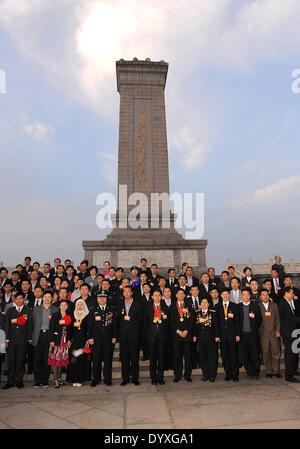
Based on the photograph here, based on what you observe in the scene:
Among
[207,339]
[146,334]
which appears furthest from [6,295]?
[207,339]

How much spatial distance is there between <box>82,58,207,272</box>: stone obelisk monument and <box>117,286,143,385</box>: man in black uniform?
7191 mm

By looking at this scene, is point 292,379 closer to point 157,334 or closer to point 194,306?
point 194,306

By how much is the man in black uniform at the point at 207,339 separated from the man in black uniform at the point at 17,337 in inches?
139

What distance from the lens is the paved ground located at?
4.05 metres

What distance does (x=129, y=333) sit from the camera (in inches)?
238

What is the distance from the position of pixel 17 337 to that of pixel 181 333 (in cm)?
336

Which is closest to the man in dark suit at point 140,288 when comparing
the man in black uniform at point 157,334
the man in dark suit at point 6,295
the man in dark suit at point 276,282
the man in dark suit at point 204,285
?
the man in black uniform at point 157,334

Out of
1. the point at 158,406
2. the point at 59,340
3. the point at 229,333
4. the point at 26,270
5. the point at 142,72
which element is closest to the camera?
the point at 158,406

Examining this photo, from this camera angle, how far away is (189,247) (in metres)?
14.1

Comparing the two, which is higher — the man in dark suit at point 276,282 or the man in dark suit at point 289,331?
the man in dark suit at point 276,282

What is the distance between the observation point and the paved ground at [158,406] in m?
4.05

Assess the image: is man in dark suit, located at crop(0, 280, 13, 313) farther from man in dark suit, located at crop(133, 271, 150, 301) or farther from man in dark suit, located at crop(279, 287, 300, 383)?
man in dark suit, located at crop(279, 287, 300, 383)

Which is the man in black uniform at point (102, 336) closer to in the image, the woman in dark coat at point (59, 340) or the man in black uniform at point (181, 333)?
the woman in dark coat at point (59, 340)
